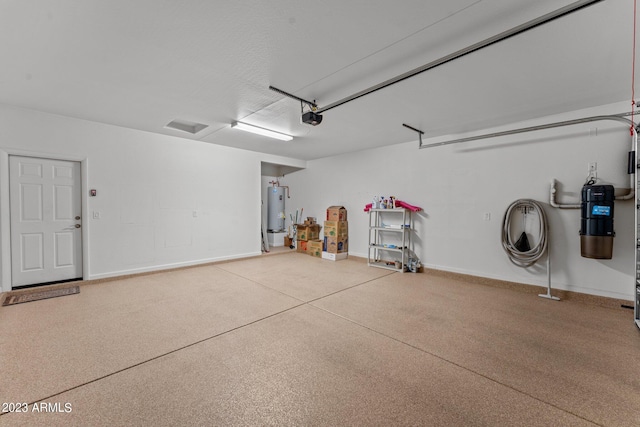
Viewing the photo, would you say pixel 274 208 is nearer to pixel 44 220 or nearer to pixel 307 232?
pixel 307 232

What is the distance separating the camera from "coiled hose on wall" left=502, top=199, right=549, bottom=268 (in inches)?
150

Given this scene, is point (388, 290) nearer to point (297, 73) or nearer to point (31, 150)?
point (297, 73)

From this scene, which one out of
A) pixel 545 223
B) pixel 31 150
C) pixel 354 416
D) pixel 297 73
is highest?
pixel 297 73

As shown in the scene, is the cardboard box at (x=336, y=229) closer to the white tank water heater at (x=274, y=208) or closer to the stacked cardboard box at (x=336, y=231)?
the stacked cardboard box at (x=336, y=231)

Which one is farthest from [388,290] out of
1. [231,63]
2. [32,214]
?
[32,214]

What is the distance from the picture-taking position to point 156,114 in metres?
3.93

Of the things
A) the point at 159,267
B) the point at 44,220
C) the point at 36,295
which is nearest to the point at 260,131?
the point at 159,267

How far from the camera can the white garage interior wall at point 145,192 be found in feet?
12.8

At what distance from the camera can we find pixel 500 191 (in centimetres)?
432

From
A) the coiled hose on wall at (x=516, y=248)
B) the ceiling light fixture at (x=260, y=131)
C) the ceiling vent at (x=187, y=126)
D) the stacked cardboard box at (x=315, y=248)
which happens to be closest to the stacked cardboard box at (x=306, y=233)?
the stacked cardboard box at (x=315, y=248)

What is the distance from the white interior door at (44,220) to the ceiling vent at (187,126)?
165 centimetres

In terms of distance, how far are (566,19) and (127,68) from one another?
12.8 ft

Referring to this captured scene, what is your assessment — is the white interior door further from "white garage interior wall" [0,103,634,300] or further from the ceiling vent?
the ceiling vent

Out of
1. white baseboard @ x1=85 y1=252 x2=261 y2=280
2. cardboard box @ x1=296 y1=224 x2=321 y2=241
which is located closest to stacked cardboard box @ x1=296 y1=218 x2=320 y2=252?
cardboard box @ x1=296 y1=224 x2=321 y2=241
